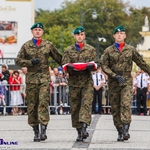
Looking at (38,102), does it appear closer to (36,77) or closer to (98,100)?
(36,77)

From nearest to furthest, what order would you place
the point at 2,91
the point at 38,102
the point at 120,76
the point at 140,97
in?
the point at 120,76
the point at 38,102
the point at 2,91
the point at 140,97

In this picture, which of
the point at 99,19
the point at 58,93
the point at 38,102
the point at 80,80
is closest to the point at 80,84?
the point at 80,80

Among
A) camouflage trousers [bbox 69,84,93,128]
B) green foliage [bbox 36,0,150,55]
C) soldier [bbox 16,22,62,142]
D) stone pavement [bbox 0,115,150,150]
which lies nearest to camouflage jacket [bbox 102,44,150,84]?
camouflage trousers [bbox 69,84,93,128]

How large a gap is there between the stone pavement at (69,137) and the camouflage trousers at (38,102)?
44 cm

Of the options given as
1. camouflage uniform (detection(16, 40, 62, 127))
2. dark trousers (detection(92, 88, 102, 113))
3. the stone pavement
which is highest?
camouflage uniform (detection(16, 40, 62, 127))

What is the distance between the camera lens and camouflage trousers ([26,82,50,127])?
50.2 feet

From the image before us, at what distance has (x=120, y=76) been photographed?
15.4m

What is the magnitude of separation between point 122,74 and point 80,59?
0.86 m

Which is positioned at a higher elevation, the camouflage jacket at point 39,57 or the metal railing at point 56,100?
the camouflage jacket at point 39,57

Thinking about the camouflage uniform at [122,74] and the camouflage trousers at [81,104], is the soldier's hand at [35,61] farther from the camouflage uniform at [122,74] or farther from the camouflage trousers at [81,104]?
the camouflage uniform at [122,74]

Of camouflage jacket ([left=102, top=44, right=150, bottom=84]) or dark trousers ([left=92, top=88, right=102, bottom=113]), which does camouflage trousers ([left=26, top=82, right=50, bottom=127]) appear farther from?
dark trousers ([left=92, top=88, right=102, bottom=113])

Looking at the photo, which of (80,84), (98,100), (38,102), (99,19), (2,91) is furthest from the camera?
(99,19)

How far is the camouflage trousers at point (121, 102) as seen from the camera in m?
15.3

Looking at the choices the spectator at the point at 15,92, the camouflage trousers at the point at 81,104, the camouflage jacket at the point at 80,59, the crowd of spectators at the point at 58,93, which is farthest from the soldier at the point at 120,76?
the spectator at the point at 15,92
